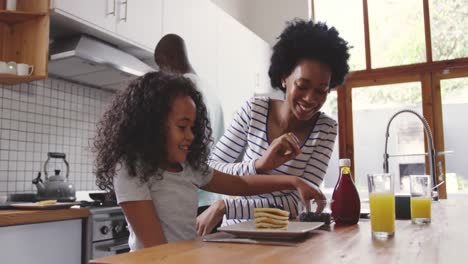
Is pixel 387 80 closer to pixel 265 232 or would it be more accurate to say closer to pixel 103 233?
pixel 103 233

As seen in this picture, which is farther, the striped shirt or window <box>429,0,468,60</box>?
window <box>429,0,468,60</box>

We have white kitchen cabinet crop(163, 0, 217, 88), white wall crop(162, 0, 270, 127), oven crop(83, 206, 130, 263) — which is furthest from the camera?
white wall crop(162, 0, 270, 127)

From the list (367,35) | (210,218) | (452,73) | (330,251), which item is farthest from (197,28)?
(330,251)

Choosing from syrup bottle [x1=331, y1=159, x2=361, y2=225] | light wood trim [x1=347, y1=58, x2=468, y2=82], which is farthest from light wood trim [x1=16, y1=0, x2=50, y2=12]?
light wood trim [x1=347, y1=58, x2=468, y2=82]

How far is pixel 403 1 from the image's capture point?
14.0 ft

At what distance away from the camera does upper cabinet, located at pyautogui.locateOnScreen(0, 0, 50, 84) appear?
6.52 feet

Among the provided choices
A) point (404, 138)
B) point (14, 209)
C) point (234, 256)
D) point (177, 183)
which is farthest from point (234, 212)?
point (404, 138)

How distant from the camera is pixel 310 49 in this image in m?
1.57

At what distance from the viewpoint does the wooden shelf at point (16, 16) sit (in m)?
2.00

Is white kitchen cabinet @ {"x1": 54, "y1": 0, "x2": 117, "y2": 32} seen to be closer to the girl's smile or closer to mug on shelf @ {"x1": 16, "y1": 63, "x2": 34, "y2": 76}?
mug on shelf @ {"x1": 16, "y1": 63, "x2": 34, "y2": 76}

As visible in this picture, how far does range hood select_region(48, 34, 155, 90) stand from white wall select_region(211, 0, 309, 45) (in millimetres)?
2216

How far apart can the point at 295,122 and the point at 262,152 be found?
174mm

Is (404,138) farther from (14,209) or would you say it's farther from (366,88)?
(14,209)

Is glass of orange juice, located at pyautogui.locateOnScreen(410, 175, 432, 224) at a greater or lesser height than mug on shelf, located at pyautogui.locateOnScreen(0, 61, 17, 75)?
lesser
